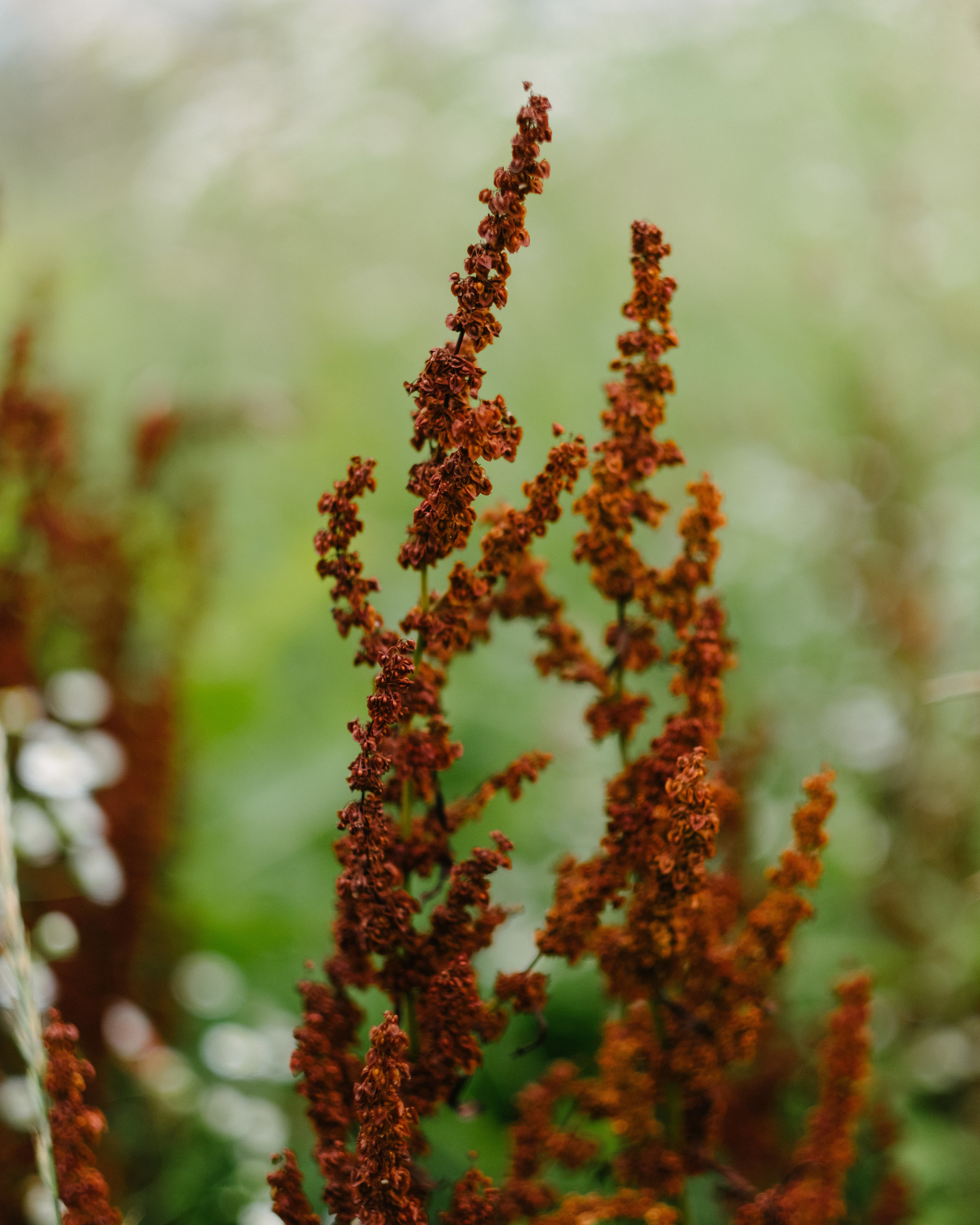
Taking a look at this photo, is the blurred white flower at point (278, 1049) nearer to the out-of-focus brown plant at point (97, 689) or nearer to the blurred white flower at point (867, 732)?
the out-of-focus brown plant at point (97, 689)

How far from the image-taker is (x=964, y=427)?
319 cm

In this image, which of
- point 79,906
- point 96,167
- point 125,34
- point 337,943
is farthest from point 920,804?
point 96,167

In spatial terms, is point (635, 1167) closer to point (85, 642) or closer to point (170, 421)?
point (170, 421)

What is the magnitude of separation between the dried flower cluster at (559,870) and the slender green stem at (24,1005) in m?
0.15

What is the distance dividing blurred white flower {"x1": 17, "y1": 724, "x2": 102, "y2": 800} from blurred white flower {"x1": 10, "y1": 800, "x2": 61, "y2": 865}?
0.03 meters

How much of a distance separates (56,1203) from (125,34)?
5.22 metres

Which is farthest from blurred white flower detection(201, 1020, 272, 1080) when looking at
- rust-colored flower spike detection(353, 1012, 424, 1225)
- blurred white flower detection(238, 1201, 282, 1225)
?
rust-colored flower spike detection(353, 1012, 424, 1225)

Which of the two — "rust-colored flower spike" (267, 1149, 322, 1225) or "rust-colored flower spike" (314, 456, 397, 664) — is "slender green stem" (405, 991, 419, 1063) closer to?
"rust-colored flower spike" (267, 1149, 322, 1225)

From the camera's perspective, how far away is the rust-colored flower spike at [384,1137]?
61 cm

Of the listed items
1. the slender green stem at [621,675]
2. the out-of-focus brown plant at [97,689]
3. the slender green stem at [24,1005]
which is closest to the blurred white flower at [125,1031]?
the out-of-focus brown plant at [97,689]

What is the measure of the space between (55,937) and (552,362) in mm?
3166

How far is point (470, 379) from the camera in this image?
65 cm

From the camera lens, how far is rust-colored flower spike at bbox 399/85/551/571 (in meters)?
0.64

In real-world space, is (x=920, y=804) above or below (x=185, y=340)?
below
